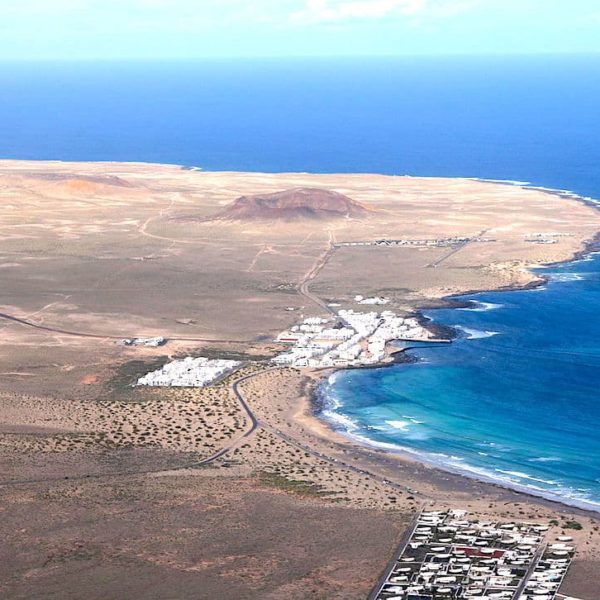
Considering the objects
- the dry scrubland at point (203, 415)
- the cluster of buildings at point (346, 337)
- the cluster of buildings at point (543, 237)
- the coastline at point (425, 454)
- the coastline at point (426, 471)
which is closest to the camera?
the dry scrubland at point (203, 415)

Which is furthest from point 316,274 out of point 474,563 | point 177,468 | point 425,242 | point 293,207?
point 474,563

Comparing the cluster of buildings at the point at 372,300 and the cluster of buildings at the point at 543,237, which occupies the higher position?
the cluster of buildings at the point at 543,237

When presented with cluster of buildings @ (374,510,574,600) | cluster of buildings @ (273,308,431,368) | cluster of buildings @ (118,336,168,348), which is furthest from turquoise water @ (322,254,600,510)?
cluster of buildings @ (118,336,168,348)

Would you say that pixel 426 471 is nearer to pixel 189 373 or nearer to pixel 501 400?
pixel 501 400

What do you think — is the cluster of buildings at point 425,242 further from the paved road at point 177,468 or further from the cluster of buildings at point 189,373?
the paved road at point 177,468

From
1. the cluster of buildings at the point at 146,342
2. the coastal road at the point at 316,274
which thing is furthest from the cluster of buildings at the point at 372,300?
the cluster of buildings at the point at 146,342

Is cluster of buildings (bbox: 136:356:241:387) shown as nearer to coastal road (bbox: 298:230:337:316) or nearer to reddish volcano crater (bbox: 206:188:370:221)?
coastal road (bbox: 298:230:337:316)

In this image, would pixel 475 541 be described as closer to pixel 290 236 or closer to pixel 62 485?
pixel 62 485

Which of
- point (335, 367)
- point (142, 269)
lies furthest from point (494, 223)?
point (335, 367)
